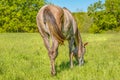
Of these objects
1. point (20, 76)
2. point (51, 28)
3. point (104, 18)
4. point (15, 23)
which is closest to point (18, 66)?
point (20, 76)

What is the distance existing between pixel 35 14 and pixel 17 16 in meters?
4.64

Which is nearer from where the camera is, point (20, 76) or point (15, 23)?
point (20, 76)

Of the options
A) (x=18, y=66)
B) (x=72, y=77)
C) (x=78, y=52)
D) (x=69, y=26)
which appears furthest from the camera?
(x=78, y=52)

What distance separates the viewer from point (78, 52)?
362 inches

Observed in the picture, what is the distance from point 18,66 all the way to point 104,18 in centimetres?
6332

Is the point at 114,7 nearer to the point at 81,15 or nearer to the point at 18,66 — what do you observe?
the point at 81,15

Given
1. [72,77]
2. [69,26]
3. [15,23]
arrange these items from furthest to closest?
[15,23] → [69,26] → [72,77]

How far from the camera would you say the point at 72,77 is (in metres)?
6.62

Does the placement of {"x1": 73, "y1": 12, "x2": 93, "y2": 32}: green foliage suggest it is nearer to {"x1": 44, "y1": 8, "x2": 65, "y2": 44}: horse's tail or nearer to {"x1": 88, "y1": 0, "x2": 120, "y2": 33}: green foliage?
{"x1": 88, "y1": 0, "x2": 120, "y2": 33}: green foliage

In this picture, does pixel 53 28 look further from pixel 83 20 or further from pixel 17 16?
pixel 83 20

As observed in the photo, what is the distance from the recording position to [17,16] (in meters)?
66.9

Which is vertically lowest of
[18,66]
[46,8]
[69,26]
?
[18,66]

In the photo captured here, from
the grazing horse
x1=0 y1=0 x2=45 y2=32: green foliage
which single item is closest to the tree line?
x1=0 y1=0 x2=45 y2=32: green foliage

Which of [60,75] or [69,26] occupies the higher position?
[69,26]
